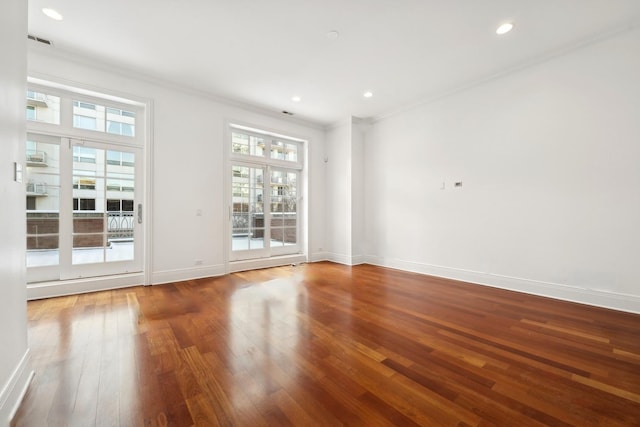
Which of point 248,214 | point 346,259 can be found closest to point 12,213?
point 248,214

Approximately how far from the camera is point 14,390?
1.44m

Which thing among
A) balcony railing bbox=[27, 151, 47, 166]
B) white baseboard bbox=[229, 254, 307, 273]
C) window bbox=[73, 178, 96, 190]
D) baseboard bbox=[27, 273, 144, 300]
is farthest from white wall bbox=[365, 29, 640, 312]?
balcony railing bbox=[27, 151, 47, 166]

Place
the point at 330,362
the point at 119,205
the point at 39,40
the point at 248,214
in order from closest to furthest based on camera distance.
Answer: the point at 330,362
the point at 39,40
the point at 119,205
the point at 248,214

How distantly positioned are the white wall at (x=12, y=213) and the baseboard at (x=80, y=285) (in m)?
2.12

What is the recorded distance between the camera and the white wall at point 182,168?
3.80 m

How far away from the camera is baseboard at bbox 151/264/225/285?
3.98m

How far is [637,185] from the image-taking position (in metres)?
2.84

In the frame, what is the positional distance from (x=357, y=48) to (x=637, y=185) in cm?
350

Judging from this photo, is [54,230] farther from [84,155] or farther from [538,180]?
[538,180]

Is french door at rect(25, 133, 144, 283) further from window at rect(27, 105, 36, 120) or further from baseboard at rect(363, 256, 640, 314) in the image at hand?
baseboard at rect(363, 256, 640, 314)

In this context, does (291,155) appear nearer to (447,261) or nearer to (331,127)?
(331,127)

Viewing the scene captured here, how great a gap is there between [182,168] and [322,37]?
2.89 m

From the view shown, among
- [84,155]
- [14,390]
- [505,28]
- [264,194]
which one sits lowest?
[14,390]

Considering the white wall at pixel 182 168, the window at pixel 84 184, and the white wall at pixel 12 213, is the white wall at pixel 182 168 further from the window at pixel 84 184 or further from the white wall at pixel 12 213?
the white wall at pixel 12 213
